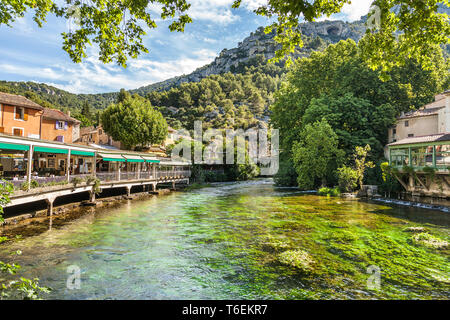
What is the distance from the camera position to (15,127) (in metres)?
27.6

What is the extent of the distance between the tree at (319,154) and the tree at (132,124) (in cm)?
2278

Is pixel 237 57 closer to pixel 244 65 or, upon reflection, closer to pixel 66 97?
pixel 244 65

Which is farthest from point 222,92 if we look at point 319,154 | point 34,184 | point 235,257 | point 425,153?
point 235,257

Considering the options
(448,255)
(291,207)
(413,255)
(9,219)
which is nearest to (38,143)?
(9,219)

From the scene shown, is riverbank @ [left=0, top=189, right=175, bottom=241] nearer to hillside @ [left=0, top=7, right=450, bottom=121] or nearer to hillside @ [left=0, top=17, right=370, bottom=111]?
hillside @ [left=0, top=7, right=450, bottom=121]

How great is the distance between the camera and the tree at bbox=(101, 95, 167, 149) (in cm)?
3945

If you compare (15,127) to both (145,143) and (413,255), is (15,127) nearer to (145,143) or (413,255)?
(145,143)

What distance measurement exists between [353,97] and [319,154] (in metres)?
10.2

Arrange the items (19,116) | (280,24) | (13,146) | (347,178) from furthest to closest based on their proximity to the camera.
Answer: (347,178), (19,116), (13,146), (280,24)

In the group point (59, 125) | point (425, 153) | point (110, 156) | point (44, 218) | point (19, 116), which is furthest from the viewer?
point (59, 125)

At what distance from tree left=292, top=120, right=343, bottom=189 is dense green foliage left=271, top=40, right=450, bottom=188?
0.85m

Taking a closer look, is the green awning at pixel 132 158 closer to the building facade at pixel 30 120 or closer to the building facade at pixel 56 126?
the building facade at pixel 30 120

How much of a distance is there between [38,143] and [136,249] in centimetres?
1137

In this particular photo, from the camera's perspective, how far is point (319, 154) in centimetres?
3145
